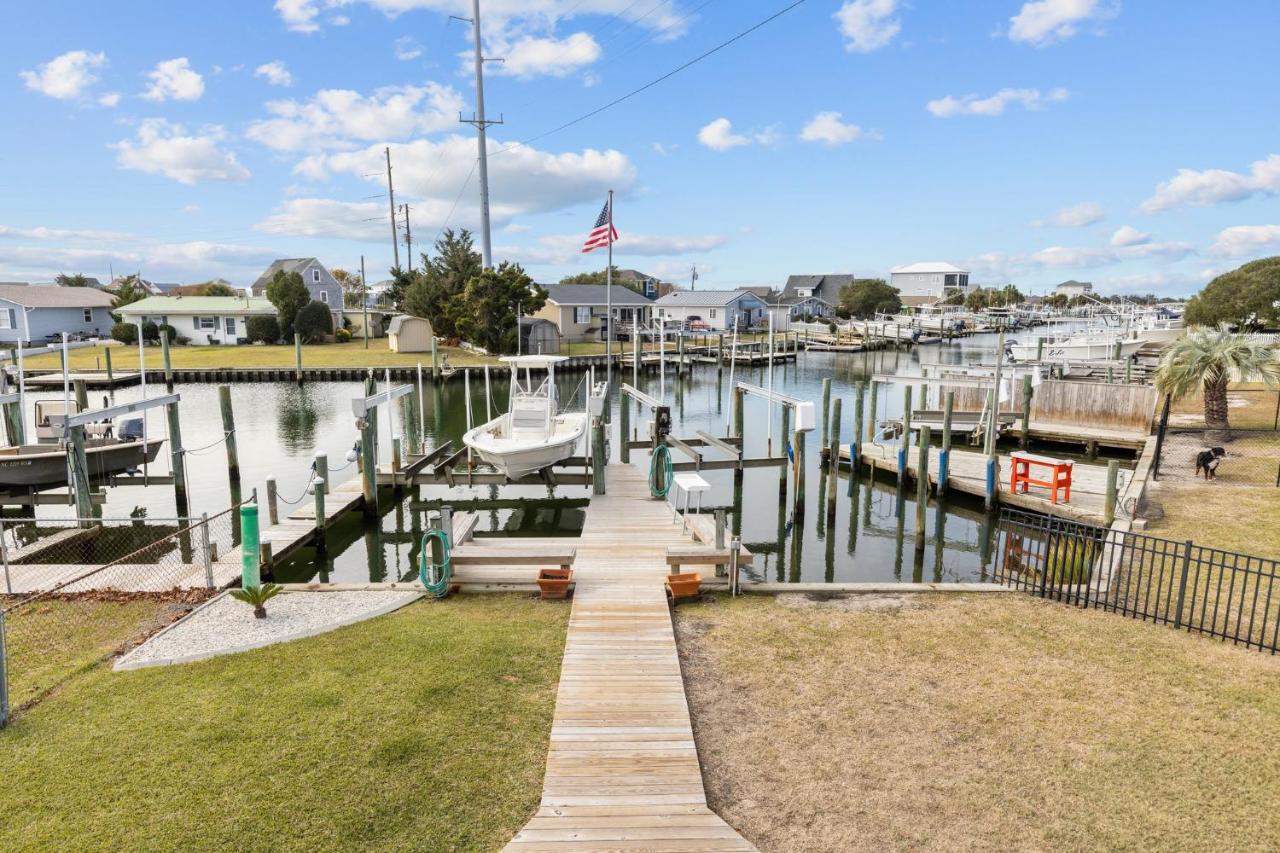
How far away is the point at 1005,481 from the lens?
20859 millimetres

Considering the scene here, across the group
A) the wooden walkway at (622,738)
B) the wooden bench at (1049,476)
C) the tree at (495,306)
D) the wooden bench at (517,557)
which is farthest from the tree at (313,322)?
the wooden walkway at (622,738)

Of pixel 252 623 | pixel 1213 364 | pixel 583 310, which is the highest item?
pixel 583 310

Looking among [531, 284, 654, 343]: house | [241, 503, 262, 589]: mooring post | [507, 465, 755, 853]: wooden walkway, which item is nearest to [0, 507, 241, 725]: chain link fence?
[241, 503, 262, 589]: mooring post

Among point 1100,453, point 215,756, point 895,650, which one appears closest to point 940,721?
point 895,650

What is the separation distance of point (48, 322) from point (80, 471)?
6111cm

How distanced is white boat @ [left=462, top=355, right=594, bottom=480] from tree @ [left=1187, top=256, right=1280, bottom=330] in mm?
60214

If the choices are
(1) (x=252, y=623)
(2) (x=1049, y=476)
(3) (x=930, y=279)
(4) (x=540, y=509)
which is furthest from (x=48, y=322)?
(3) (x=930, y=279)

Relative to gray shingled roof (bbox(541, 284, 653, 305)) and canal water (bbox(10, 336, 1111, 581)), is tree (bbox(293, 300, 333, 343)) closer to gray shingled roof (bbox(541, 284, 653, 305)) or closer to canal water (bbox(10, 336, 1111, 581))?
gray shingled roof (bbox(541, 284, 653, 305))

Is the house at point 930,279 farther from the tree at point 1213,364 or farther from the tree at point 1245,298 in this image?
the tree at point 1213,364

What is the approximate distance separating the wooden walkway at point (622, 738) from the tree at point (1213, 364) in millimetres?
20092

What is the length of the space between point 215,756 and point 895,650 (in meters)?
7.56

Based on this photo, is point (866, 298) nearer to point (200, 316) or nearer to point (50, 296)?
point (200, 316)

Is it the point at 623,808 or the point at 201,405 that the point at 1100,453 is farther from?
the point at 201,405

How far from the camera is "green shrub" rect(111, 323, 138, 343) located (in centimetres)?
6106
